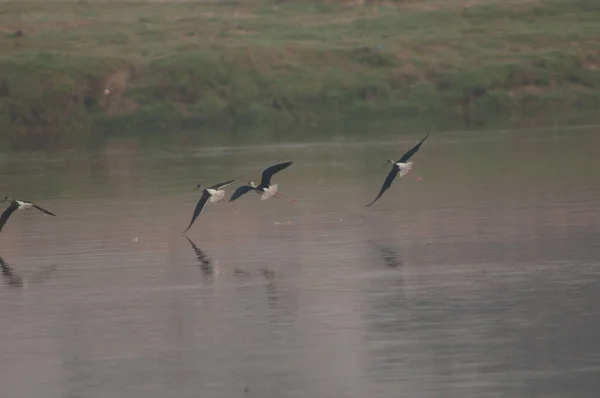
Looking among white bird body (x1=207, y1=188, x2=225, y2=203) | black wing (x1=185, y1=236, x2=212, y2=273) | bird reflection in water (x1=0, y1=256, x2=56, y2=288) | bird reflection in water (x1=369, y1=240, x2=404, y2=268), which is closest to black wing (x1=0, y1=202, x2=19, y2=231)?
bird reflection in water (x1=0, y1=256, x2=56, y2=288)

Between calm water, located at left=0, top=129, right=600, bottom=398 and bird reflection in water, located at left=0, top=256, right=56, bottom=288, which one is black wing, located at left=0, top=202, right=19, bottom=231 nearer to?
calm water, located at left=0, top=129, right=600, bottom=398

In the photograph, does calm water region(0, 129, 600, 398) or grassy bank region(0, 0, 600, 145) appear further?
grassy bank region(0, 0, 600, 145)

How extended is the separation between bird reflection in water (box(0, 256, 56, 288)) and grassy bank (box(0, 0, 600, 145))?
115 ft

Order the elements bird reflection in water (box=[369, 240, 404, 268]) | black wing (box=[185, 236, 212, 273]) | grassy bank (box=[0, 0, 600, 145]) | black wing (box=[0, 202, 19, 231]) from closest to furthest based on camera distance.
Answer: bird reflection in water (box=[369, 240, 404, 268])
black wing (box=[185, 236, 212, 273])
black wing (box=[0, 202, 19, 231])
grassy bank (box=[0, 0, 600, 145])

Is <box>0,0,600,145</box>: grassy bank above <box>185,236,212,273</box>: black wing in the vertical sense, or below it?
below

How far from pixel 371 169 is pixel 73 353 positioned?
23124mm

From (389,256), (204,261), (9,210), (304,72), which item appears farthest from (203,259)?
(304,72)

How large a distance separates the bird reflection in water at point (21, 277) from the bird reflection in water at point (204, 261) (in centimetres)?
212

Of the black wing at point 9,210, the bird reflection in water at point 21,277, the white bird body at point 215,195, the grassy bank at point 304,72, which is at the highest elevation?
the bird reflection in water at point 21,277

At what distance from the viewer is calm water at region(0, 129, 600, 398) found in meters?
17.0

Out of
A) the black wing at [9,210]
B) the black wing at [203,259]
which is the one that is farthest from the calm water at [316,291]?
the black wing at [9,210]

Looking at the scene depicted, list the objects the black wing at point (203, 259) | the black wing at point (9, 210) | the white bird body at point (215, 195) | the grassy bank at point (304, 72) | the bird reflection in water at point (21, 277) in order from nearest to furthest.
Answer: the bird reflection in water at point (21, 277)
the black wing at point (203, 259)
the black wing at point (9, 210)
the white bird body at point (215, 195)
the grassy bank at point (304, 72)

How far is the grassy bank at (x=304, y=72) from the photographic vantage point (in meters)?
67.2

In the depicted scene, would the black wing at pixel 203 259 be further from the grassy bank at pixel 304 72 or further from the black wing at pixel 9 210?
the grassy bank at pixel 304 72
